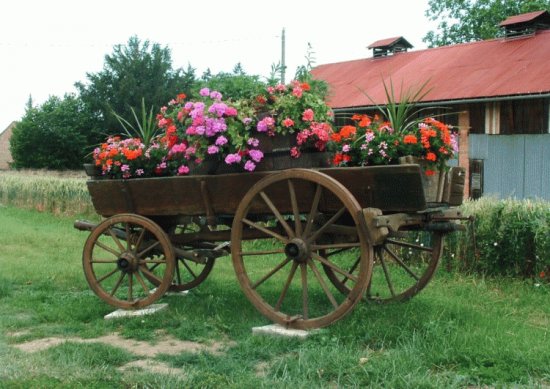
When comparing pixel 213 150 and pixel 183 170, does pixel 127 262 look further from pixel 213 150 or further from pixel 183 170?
pixel 213 150

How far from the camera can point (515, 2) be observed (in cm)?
3516

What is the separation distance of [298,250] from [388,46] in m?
22.7

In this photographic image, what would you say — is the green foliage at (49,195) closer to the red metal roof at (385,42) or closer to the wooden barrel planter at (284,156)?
the red metal roof at (385,42)

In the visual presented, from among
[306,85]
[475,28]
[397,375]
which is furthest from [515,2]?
[397,375]

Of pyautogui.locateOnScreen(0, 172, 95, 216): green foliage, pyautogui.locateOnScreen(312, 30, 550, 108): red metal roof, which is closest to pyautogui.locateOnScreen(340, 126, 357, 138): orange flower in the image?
pyautogui.locateOnScreen(312, 30, 550, 108): red metal roof

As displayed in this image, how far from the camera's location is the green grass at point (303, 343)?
4465 mm

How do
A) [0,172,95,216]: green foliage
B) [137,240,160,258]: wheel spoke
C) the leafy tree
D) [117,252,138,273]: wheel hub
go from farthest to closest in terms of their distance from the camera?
1. [0,172,95,216]: green foliage
2. [117,252,138,273]: wheel hub
3. [137,240,160,258]: wheel spoke
4. the leafy tree

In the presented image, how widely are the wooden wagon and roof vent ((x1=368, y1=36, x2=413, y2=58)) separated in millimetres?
20342

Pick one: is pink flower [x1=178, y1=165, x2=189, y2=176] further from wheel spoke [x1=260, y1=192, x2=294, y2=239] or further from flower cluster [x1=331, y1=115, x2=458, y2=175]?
flower cluster [x1=331, y1=115, x2=458, y2=175]

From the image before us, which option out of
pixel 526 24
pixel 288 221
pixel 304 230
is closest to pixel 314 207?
pixel 304 230

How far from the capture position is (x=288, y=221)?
6.44m

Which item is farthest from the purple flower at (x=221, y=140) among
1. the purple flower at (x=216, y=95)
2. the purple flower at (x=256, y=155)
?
the purple flower at (x=216, y=95)

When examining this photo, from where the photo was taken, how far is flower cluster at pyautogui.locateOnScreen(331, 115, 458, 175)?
19.2 feet

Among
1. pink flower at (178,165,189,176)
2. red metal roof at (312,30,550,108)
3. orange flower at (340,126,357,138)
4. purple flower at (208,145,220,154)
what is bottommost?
pink flower at (178,165,189,176)
